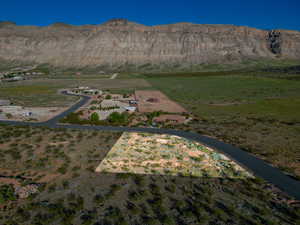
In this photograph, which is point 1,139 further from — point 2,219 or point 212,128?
point 212,128

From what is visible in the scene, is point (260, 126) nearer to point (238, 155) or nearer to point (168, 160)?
point (238, 155)

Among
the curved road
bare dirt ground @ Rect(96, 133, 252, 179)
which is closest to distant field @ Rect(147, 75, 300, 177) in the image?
the curved road

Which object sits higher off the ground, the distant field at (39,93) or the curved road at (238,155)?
the distant field at (39,93)

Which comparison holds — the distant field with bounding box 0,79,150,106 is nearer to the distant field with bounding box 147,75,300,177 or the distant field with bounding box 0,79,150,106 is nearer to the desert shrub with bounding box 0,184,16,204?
the distant field with bounding box 147,75,300,177

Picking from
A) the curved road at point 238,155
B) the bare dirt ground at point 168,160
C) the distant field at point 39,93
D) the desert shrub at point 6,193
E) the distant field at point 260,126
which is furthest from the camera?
the distant field at point 39,93

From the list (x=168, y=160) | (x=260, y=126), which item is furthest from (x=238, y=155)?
(x=260, y=126)

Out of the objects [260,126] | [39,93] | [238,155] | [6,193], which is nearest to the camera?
[6,193]

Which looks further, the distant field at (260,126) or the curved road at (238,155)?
the distant field at (260,126)

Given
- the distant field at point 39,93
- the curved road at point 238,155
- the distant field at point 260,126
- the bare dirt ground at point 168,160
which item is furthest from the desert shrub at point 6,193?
the distant field at point 39,93

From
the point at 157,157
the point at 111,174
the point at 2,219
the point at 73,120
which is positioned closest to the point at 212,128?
the point at 157,157

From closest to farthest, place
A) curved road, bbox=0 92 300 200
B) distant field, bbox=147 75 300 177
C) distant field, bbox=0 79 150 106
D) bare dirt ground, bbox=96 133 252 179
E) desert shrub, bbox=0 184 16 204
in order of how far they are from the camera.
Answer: desert shrub, bbox=0 184 16 204 → curved road, bbox=0 92 300 200 → bare dirt ground, bbox=96 133 252 179 → distant field, bbox=147 75 300 177 → distant field, bbox=0 79 150 106

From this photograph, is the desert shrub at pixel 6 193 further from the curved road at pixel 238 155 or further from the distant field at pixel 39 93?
the distant field at pixel 39 93
